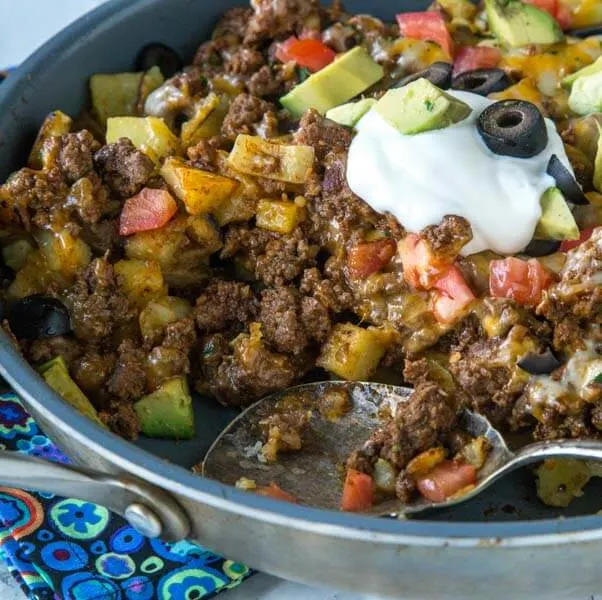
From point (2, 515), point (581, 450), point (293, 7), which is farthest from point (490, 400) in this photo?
point (293, 7)

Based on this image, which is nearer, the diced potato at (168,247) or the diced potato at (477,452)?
the diced potato at (477,452)

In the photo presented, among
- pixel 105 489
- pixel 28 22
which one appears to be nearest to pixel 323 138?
pixel 105 489

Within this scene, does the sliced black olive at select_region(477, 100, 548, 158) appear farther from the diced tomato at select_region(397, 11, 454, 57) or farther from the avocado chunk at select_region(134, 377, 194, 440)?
the avocado chunk at select_region(134, 377, 194, 440)

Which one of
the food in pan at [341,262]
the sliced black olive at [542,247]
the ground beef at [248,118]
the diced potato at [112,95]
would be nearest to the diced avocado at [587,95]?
the food in pan at [341,262]

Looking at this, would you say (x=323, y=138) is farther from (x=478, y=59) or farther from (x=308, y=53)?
(x=478, y=59)

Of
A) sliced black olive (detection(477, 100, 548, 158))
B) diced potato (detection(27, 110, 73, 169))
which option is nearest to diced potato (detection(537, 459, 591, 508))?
sliced black olive (detection(477, 100, 548, 158))

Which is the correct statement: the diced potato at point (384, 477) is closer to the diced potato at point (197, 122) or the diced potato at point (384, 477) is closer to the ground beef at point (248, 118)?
the ground beef at point (248, 118)

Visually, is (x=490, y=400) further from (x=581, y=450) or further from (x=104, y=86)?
(x=104, y=86)
